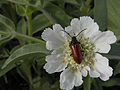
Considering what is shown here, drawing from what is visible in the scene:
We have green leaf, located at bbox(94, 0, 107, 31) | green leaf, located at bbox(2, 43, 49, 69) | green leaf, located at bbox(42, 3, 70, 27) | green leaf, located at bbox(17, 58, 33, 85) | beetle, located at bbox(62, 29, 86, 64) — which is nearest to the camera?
beetle, located at bbox(62, 29, 86, 64)

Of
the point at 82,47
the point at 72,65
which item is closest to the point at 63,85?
the point at 72,65

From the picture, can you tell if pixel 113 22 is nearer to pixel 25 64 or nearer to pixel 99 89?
pixel 99 89

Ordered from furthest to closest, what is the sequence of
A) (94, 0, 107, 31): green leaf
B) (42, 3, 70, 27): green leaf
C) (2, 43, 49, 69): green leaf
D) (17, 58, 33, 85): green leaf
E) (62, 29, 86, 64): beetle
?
(17, 58, 33, 85): green leaf
(42, 3, 70, 27): green leaf
(94, 0, 107, 31): green leaf
(2, 43, 49, 69): green leaf
(62, 29, 86, 64): beetle

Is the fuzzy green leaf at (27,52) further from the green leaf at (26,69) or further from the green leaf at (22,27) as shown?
the green leaf at (22,27)

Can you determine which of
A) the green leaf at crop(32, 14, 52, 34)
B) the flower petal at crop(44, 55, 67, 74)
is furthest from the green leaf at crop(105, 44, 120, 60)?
the green leaf at crop(32, 14, 52, 34)

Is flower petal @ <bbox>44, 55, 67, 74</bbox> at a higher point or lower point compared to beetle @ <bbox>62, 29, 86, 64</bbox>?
lower

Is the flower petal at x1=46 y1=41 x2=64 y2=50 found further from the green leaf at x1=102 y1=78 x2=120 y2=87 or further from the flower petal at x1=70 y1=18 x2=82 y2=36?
the green leaf at x1=102 y1=78 x2=120 y2=87

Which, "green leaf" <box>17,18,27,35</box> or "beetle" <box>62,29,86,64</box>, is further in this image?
"green leaf" <box>17,18,27,35</box>
